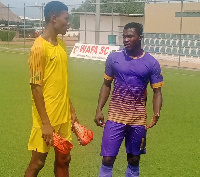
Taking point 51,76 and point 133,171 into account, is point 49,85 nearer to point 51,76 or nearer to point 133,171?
point 51,76

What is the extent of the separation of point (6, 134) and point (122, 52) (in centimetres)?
369

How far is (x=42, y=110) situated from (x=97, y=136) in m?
3.91

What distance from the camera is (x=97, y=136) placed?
7.84 meters

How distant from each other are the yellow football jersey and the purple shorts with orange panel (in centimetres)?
61

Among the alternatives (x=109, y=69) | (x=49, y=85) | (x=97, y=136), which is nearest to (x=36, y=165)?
(x=49, y=85)

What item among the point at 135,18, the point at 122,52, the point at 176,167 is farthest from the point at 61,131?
the point at 135,18

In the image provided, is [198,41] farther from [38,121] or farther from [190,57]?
[38,121]

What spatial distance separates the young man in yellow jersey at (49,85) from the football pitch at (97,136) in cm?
151

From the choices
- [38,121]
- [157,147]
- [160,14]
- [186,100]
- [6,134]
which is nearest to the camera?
[38,121]

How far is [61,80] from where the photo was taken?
425cm

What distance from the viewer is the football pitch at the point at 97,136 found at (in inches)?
235

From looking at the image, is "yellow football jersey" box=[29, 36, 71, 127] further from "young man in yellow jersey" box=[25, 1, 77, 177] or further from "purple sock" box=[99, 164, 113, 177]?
"purple sock" box=[99, 164, 113, 177]

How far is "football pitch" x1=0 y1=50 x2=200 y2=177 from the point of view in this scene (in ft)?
19.6

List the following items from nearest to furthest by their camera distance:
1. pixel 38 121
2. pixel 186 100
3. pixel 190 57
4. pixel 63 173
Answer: pixel 38 121 < pixel 63 173 < pixel 186 100 < pixel 190 57
